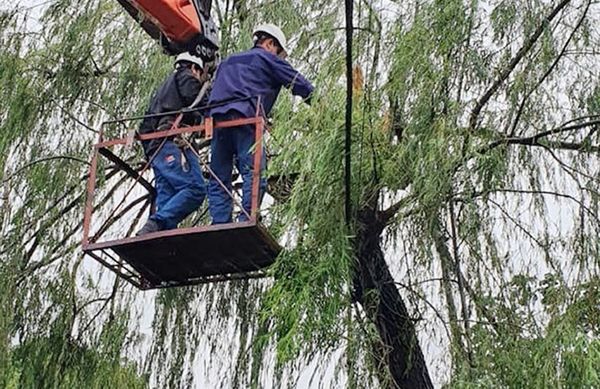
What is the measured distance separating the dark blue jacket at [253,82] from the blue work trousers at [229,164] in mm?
61

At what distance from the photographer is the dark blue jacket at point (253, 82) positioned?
4.06m

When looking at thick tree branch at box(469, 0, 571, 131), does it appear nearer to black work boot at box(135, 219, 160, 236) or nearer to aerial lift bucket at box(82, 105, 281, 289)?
aerial lift bucket at box(82, 105, 281, 289)

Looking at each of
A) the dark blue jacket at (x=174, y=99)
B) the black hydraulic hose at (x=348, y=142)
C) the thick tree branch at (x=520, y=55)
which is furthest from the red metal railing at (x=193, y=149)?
the thick tree branch at (x=520, y=55)

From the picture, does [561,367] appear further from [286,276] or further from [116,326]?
[116,326]

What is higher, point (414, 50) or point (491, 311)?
point (414, 50)

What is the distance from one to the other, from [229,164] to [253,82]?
33 centimetres

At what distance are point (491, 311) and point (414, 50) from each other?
985 millimetres

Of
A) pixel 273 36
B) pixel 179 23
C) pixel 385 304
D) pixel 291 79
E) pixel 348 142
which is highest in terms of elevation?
pixel 179 23

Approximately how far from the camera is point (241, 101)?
4043 mm

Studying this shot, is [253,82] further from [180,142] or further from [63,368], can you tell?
[63,368]

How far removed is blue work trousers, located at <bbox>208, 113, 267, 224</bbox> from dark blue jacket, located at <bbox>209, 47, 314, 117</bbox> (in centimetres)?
6

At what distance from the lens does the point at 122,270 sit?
4336 mm

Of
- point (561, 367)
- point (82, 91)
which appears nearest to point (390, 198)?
point (561, 367)

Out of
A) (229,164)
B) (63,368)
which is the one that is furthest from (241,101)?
(63,368)
